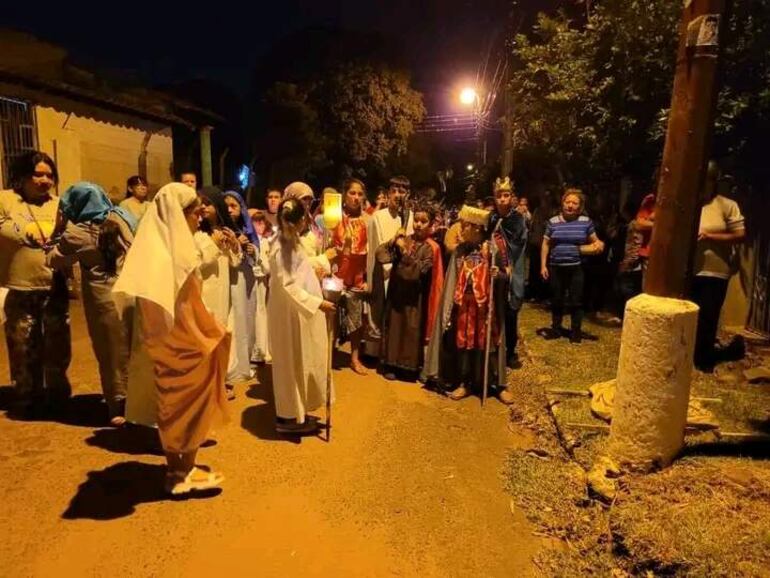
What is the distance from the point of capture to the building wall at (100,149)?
1262cm

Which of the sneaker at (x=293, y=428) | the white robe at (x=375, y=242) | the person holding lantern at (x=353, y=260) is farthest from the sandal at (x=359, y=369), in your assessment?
the sneaker at (x=293, y=428)

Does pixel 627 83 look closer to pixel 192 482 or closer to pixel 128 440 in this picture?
pixel 192 482

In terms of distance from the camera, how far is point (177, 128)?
719 inches

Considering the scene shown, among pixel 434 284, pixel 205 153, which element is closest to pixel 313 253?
pixel 434 284

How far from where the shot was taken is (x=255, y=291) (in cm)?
662

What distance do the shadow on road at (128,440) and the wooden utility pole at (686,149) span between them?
4.02 m

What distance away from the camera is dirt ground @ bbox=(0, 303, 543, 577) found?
3324 millimetres

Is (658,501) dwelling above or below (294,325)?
below

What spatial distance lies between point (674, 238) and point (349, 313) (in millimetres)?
3923

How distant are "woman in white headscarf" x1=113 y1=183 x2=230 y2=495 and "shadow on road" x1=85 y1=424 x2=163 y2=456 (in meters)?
0.83

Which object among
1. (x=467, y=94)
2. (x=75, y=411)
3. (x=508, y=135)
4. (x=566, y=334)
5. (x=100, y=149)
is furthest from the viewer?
(x=467, y=94)

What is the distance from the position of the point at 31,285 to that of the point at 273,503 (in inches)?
115

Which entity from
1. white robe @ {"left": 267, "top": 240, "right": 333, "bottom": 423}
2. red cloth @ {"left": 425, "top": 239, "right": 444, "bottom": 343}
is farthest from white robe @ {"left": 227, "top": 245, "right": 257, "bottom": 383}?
red cloth @ {"left": 425, "top": 239, "right": 444, "bottom": 343}

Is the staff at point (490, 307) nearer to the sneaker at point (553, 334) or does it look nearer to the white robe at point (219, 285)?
the sneaker at point (553, 334)
